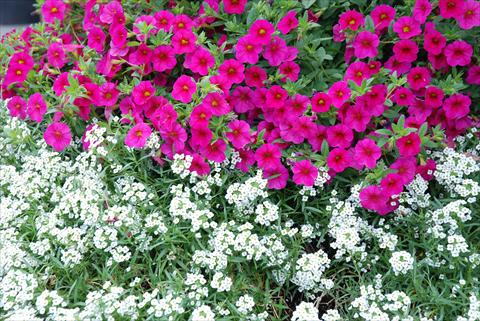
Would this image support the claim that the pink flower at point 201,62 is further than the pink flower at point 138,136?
Yes

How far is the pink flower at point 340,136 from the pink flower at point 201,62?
2.17 feet

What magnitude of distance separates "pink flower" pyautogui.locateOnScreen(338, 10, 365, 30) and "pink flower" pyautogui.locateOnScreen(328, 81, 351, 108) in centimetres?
34

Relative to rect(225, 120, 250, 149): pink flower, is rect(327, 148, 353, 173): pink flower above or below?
below

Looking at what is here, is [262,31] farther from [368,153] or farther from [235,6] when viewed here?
[368,153]

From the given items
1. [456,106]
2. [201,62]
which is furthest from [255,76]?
[456,106]

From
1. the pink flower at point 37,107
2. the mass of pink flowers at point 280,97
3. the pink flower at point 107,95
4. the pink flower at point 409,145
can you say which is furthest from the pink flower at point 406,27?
the pink flower at point 37,107

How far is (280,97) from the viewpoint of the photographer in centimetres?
265

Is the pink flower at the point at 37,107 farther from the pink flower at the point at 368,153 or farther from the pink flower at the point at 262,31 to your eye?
the pink flower at the point at 368,153

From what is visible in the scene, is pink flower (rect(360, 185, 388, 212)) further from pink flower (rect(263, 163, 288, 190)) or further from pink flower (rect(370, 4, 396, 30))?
pink flower (rect(370, 4, 396, 30))

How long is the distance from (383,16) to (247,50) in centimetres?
71

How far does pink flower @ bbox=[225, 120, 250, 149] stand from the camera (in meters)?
2.59

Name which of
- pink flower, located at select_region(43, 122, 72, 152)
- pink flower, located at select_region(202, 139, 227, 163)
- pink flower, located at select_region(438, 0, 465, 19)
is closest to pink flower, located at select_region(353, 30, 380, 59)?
pink flower, located at select_region(438, 0, 465, 19)

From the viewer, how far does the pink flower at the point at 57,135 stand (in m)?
2.76

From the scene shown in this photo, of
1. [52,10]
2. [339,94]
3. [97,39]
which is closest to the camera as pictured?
[339,94]
